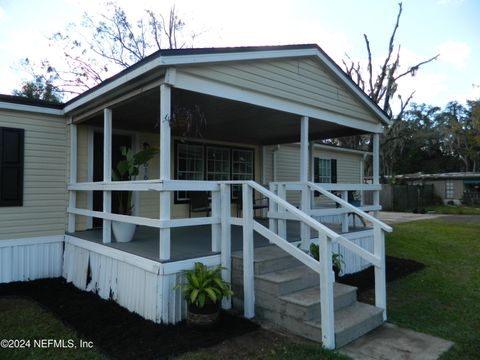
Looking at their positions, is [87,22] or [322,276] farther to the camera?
[87,22]

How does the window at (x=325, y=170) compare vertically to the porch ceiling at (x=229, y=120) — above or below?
below

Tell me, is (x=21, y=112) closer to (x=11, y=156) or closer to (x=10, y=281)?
(x=11, y=156)

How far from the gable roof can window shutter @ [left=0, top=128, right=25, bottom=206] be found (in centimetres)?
92

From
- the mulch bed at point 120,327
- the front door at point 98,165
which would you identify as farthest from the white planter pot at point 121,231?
the front door at point 98,165

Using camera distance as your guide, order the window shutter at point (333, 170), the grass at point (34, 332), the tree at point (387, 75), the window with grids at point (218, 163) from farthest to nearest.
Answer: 1. the tree at point (387, 75)
2. the window shutter at point (333, 170)
3. the window with grids at point (218, 163)
4. the grass at point (34, 332)

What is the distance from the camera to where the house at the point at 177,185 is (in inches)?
152

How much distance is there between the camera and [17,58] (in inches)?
664

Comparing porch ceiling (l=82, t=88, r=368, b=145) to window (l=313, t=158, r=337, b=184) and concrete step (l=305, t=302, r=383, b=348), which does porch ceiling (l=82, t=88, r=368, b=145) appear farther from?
concrete step (l=305, t=302, r=383, b=348)

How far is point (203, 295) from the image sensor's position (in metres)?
3.64

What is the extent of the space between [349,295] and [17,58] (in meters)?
19.1

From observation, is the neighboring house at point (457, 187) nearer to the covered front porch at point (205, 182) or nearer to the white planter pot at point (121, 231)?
the covered front porch at point (205, 182)

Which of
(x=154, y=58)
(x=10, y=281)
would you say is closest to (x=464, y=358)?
(x=154, y=58)

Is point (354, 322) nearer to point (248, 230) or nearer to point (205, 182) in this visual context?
point (248, 230)

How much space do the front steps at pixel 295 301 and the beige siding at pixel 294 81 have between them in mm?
2329
